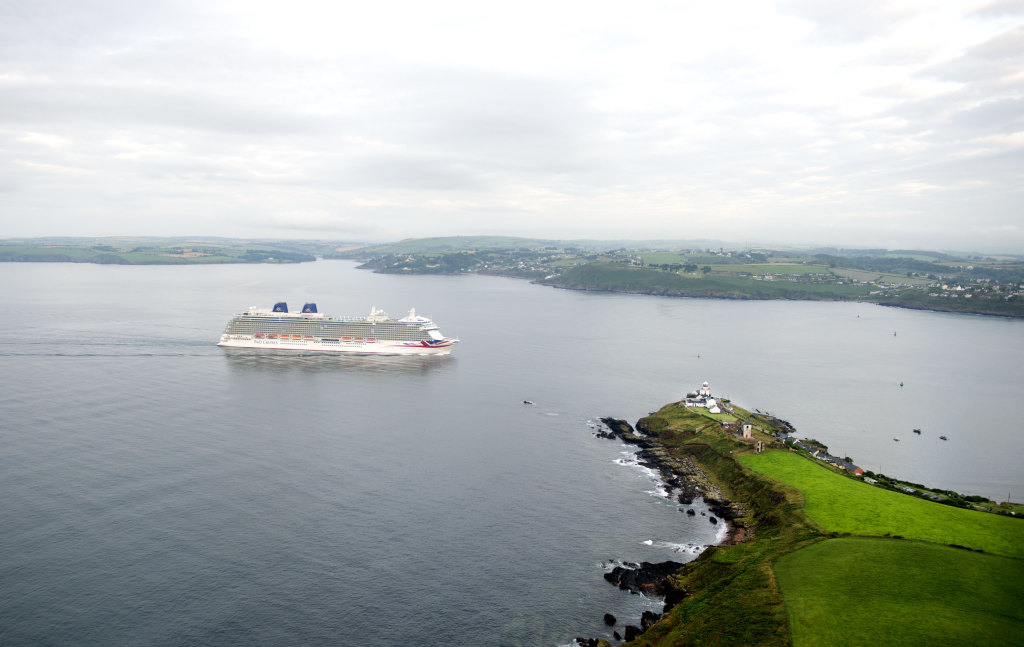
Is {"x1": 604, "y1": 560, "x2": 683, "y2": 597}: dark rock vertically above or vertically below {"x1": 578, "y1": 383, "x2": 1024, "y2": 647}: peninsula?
below

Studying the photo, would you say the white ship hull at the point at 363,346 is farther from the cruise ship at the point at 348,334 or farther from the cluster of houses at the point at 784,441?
the cluster of houses at the point at 784,441

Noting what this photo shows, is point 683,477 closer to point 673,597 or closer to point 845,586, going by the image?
point 673,597

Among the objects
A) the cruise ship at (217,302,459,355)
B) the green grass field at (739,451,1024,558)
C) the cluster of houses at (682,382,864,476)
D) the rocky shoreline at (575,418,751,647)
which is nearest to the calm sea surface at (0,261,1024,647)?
the rocky shoreline at (575,418,751,647)

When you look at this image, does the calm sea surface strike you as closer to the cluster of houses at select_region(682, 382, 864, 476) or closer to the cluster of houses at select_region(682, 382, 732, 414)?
the cluster of houses at select_region(682, 382, 864, 476)

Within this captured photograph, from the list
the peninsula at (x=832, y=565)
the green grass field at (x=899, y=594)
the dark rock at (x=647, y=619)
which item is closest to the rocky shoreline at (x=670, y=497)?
the dark rock at (x=647, y=619)

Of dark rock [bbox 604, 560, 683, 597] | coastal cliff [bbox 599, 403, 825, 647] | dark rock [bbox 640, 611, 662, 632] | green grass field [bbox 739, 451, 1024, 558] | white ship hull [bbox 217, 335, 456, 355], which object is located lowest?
dark rock [bbox 640, 611, 662, 632]

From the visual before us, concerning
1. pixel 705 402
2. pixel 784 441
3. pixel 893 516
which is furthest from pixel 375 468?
pixel 705 402

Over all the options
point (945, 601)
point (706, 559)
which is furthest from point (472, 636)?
point (945, 601)
